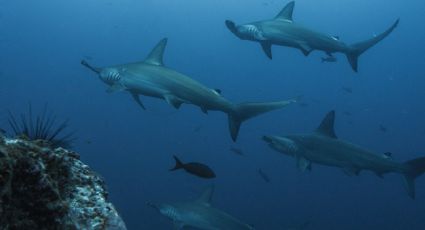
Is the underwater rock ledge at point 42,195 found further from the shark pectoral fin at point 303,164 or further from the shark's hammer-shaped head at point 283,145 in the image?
the shark pectoral fin at point 303,164

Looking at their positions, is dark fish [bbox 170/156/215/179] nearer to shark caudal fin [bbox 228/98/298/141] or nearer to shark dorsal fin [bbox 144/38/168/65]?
shark caudal fin [bbox 228/98/298/141]

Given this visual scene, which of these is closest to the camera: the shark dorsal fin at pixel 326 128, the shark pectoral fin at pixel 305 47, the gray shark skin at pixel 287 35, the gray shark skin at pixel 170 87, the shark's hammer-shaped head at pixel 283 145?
the gray shark skin at pixel 170 87

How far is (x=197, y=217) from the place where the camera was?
10.5 metres

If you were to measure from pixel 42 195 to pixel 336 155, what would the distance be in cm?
944

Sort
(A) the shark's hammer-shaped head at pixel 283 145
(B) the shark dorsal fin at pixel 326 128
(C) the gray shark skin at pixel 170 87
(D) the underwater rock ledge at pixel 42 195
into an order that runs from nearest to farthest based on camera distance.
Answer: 1. (D) the underwater rock ledge at pixel 42 195
2. (C) the gray shark skin at pixel 170 87
3. (A) the shark's hammer-shaped head at pixel 283 145
4. (B) the shark dorsal fin at pixel 326 128

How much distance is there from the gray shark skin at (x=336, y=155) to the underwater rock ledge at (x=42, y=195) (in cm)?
804

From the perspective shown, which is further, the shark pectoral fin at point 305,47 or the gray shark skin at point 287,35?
the shark pectoral fin at point 305,47

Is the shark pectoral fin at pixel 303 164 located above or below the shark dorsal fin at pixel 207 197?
above

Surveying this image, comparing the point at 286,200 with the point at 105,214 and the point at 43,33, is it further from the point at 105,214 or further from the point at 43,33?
the point at 43,33

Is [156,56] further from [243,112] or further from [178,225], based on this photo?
[178,225]

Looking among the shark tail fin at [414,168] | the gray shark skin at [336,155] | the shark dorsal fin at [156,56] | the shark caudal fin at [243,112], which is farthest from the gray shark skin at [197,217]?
the shark tail fin at [414,168]

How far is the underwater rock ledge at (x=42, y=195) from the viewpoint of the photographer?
214 centimetres

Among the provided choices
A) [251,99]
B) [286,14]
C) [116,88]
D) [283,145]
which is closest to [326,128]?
[283,145]

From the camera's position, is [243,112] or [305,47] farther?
[305,47]
